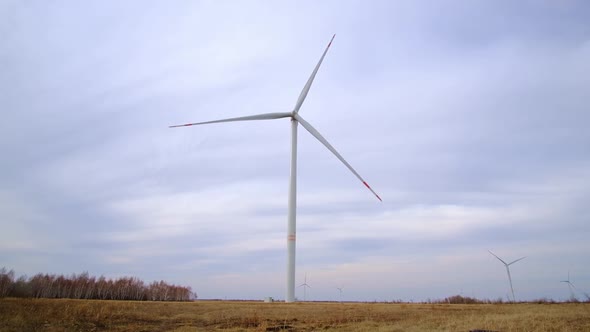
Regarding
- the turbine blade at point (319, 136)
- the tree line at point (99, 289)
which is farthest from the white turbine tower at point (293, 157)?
the tree line at point (99, 289)

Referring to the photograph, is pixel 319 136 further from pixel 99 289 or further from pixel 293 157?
pixel 99 289

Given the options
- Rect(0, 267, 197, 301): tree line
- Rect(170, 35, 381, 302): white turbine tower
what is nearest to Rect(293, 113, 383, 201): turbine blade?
Rect(170, 35, 381, 302): white turbine tower

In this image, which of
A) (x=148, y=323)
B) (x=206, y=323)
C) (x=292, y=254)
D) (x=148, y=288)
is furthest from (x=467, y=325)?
(x=148, y=288)

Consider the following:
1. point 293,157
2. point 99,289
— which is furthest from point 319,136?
point 99,289

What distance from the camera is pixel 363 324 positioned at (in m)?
28.7

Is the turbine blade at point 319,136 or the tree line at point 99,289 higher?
the turbine blade at point 319,136

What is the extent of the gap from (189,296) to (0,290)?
44336mm

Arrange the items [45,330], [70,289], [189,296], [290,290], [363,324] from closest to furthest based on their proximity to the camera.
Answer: [45,330], [363,324], [290,290], [70,289], [189,296]

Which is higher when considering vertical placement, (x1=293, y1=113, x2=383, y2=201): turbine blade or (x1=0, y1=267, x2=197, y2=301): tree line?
(x1=293, y1=113, x2=383, y2=201): turbine blade

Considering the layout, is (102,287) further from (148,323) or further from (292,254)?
(148,323)

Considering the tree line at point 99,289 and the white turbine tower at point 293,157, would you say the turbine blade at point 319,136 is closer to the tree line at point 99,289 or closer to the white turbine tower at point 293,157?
the white turbine tower at point 293,157

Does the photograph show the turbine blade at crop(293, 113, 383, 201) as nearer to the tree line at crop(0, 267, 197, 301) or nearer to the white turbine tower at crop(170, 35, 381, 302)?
the white turbine tower at crop(170, 35, 381, 302)

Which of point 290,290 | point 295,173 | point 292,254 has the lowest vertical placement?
point 290,290

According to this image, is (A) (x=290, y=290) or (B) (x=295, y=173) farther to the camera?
(B) (x=295, y=173)
